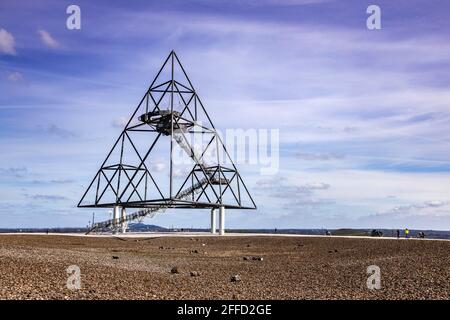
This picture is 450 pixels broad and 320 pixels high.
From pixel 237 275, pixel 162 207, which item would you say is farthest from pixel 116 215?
pixel 237 275

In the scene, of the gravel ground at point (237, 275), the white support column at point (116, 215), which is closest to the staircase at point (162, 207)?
the white support column at point (116, 215)

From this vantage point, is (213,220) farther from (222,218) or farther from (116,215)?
(116,215)

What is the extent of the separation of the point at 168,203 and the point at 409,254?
84.8 feet

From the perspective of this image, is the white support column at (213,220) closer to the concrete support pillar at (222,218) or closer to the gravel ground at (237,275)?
the concrete support pillar at (222,218)

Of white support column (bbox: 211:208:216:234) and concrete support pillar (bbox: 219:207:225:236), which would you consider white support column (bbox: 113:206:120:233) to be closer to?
white support column (bbox: 211:208:216:234)

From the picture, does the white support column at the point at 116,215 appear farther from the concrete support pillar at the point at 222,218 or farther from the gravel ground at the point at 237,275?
the gravel ground at the point at 237,275

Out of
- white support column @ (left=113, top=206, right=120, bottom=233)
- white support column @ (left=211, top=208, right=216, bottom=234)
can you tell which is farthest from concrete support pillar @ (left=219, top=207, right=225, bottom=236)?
white support column @ (left=113, top=206, right=120, bottom=233)

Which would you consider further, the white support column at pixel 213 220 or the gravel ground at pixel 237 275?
the white support column at pixel 213 220

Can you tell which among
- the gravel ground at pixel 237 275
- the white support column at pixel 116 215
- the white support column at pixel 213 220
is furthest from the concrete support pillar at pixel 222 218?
the gravel ground at pixel 237 275

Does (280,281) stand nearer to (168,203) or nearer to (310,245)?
(310,245)

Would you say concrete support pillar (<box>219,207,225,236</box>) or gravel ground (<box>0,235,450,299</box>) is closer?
gravel ground (<box>0,235,450,299</box>)

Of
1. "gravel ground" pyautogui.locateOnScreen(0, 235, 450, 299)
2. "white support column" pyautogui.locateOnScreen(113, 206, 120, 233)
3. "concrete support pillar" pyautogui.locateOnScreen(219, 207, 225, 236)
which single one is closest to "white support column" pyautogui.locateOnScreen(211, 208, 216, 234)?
"concrete support pillar" pyautogui.locateOnScreen(219, 207, 225, 236)

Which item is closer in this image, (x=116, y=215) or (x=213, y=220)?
(x=116, y=215)
